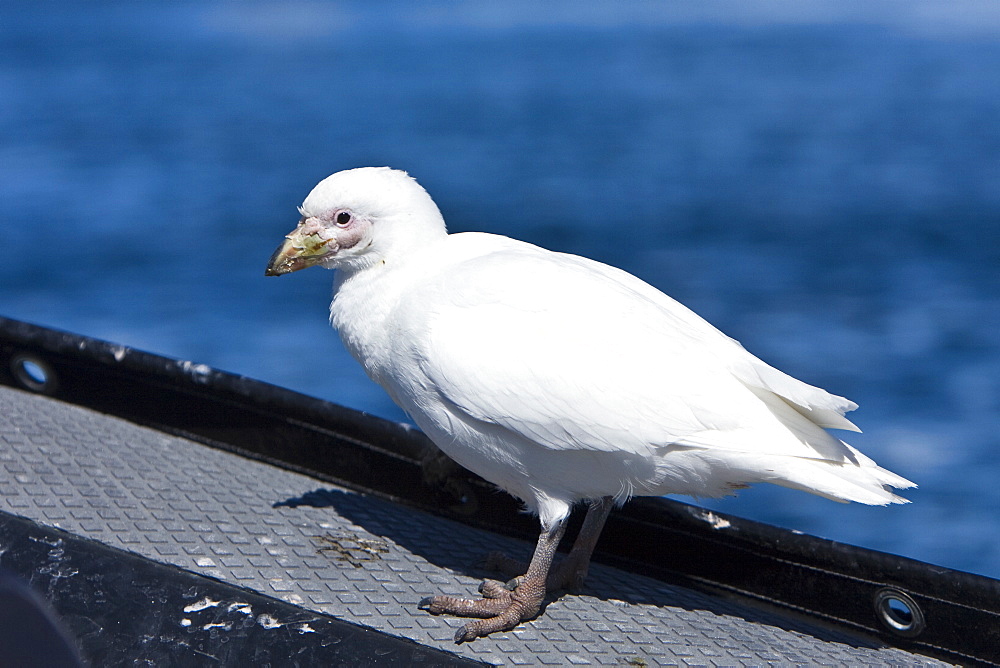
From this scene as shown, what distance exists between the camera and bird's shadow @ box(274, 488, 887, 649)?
2623 mm

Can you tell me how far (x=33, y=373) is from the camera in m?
3.42

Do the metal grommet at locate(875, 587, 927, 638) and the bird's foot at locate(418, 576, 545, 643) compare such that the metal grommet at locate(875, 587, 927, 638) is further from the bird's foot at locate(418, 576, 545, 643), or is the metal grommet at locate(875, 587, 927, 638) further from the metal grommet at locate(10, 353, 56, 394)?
the metal grommet at locate(10, 353, 56, 394)

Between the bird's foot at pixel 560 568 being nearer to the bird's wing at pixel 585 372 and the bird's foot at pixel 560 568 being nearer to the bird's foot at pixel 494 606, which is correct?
the bird's foot at pixel 494 606

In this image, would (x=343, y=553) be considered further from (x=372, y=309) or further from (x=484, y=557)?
(x=372, y=309)

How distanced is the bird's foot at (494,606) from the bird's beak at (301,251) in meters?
0.92

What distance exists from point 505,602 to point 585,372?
21.4 inches

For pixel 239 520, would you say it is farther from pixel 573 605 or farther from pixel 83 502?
pixel 573 605

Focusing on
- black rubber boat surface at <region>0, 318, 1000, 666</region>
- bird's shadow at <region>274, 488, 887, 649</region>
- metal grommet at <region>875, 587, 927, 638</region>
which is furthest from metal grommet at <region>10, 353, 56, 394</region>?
metal grommet at <region>875, 587, 927, 638</region>

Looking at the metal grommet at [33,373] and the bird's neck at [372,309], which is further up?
the bird's neck at [372,309]

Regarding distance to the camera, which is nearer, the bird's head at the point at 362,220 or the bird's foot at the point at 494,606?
the bird's foot at the point at 494,606

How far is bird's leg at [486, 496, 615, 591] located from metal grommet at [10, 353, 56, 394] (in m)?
1.54

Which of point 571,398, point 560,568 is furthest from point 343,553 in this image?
point 571,398

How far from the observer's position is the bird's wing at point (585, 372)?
7.90 feet

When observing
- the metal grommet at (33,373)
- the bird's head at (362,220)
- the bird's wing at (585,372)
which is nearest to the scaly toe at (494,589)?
the bird's wing at (585,372)
